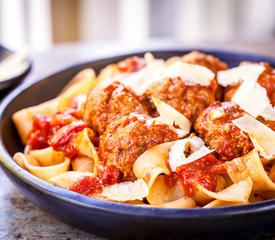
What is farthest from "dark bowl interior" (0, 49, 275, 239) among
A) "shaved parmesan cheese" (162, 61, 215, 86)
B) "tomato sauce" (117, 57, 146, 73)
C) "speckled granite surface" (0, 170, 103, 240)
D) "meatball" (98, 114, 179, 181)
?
"tomato sauce" (117, 57, 146, 73)

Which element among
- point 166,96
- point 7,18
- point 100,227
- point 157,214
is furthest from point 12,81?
point 7,18

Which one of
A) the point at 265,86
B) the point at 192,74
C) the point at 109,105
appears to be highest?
the point at 192,74

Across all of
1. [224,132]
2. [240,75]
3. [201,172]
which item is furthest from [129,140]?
[240,75]

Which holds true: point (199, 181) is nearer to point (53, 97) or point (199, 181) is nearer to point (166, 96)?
point (166, 96)

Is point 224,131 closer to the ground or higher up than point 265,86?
closer to the ground

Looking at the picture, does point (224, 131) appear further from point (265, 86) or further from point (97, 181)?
point (97, 181)

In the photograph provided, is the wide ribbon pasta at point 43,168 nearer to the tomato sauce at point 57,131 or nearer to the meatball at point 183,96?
the tomato sauce at point 57,131

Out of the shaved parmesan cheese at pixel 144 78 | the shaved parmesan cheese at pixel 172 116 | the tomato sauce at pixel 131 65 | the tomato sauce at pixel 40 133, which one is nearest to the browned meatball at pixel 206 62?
the shaved parmesan cheese at pixel 144 78

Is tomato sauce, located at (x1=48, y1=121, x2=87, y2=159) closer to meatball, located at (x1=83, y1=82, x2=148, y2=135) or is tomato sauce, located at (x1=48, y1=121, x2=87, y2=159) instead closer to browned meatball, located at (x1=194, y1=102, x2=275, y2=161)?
meatball, located at (x1=83, y1=82, x2=148, y2=135)
